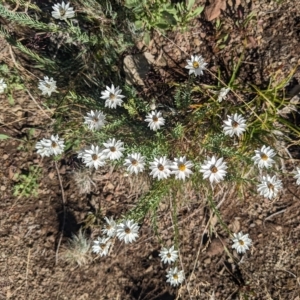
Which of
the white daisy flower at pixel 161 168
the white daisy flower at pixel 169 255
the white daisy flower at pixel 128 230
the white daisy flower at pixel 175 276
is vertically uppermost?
the white daisy flower at pixel 161 168

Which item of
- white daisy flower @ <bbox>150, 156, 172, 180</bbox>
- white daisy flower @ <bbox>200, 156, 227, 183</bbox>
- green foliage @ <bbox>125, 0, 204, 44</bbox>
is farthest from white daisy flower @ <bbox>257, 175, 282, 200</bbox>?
green foliage @ <bbox>125, 0, 204, 44</bbox>

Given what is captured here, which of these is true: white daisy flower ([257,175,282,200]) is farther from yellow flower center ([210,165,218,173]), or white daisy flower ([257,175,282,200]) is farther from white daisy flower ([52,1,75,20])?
white daisy flower ([52,1,75,20])

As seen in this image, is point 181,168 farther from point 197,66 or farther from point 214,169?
point 197,66

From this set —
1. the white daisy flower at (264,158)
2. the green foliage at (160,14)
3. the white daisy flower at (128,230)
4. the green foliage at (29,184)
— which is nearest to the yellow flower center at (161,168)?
the white daisy flower at (128,230)

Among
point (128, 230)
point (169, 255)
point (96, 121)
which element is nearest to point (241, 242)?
point (169, 255)

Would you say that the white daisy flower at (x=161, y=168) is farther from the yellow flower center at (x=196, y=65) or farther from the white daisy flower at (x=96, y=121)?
the yellow flower center at (x=196, y=65)

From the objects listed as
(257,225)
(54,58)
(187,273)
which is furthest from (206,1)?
(187,273)

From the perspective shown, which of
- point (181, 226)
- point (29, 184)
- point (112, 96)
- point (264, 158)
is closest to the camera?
point (264, 158)
